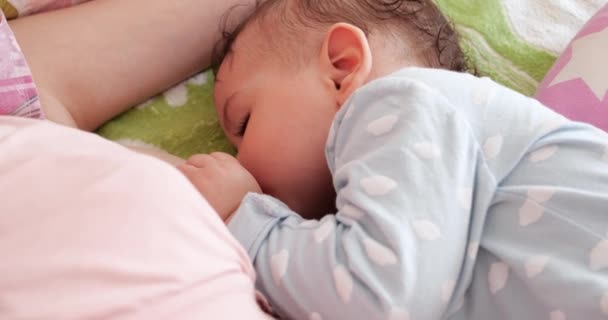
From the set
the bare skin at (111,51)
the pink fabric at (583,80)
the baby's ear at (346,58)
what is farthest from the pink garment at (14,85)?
the pink fabric at (583,80)

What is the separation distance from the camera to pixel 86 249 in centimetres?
48

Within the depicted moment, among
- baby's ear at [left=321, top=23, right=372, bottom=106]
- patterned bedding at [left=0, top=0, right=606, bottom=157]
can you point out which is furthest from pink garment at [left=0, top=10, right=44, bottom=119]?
baby's ear at [left=321, top=23, right=372, bottom=106]

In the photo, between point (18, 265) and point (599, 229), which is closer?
point (18, 265)

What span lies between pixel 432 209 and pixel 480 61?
642 millimetres

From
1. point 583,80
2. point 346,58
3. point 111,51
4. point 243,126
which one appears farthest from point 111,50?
point 583,80

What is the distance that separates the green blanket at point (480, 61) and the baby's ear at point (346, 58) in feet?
0.92

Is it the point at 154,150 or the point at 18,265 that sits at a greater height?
the point at 18,265

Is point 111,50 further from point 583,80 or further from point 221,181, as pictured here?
point 583,80

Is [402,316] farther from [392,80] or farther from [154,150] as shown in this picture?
[154,150]

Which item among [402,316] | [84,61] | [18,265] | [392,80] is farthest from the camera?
[84,61]

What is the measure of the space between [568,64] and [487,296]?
531 mm

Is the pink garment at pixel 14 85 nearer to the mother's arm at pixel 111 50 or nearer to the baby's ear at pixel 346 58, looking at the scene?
the mother's arm at pixel 111 50

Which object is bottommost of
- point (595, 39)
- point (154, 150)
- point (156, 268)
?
point (154, 150)

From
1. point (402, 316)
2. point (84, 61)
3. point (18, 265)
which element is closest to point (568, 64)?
point (402, 316)
